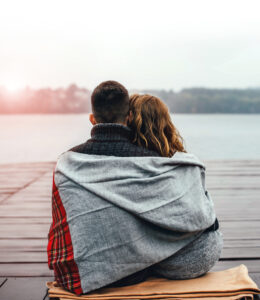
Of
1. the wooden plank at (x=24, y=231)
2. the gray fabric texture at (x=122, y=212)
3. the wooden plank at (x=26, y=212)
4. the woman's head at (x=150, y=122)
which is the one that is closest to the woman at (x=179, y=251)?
the woman's head at (x=150, y=122)

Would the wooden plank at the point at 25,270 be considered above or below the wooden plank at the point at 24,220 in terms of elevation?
above

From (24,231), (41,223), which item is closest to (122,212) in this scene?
(24,231)

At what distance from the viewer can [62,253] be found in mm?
1498

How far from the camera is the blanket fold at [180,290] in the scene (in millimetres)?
1484

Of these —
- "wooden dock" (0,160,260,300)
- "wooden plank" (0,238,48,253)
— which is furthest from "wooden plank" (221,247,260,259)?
"wooden plank" (0,238,48,253)

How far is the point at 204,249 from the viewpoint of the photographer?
1.57 m

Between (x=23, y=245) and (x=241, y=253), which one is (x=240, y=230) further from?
(x=23, y=245)

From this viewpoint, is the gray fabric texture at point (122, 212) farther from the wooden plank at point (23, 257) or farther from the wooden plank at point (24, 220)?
the wooden plank at point (24, 220)

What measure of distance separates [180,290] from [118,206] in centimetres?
42

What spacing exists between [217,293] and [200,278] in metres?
0.13

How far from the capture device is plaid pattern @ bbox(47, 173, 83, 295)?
146cm

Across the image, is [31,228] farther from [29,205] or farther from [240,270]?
[240,270]

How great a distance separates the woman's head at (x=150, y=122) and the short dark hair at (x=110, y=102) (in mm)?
85

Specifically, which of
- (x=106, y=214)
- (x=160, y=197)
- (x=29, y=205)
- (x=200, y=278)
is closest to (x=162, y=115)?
(x=160, y=197)
